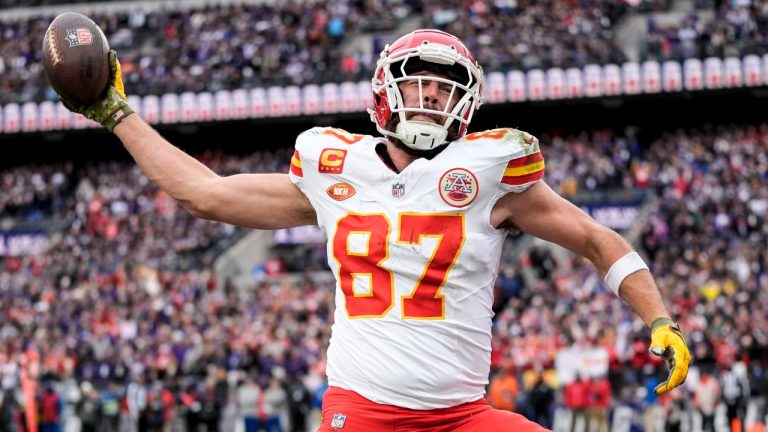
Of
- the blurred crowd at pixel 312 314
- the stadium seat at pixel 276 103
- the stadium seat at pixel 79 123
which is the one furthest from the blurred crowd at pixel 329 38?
the blurred crowd at pixel 312 314

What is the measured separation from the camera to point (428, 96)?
3.90m

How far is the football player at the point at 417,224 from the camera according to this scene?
3.77 meters

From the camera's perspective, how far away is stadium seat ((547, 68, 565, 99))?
2583cm

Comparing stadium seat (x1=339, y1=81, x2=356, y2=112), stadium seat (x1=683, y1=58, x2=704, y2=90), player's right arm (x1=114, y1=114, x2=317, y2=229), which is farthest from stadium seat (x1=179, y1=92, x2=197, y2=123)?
player's right arm (x1=114, y1=114, x2=317, y2=229)

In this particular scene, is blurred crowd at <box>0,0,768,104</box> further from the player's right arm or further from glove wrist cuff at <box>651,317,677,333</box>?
glove wrist cuff at <box>651,317,677,333</box>

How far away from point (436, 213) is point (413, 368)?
0.46 meters

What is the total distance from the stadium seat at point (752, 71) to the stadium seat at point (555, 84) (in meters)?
3.55

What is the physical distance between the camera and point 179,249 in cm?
2384

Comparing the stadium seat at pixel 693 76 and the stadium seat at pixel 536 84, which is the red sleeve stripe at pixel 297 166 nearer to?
the stadium seat at pixel 536 84

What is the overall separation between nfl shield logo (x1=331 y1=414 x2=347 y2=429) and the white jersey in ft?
0.31

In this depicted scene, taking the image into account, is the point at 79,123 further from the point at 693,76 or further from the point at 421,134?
the point at 421,134

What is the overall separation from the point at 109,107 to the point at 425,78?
988mm

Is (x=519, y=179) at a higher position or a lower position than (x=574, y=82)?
higher

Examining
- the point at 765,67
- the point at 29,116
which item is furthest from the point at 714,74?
the point at 29,116
